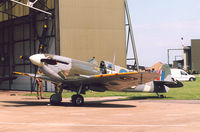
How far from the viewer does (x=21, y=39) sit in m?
36.8

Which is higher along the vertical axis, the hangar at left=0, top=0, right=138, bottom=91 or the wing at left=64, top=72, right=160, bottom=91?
the hangar at left=0, top=0, right=138, bottom=91

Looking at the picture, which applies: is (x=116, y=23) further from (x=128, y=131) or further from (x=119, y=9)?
(x=128, y=131)

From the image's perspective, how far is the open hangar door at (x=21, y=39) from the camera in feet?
103

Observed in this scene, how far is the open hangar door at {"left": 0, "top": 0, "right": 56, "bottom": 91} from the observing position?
3152 cm

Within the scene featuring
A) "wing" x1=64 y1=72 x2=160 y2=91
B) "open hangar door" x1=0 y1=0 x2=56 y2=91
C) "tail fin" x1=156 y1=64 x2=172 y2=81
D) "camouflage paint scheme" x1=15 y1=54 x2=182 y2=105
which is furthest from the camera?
"open hangar door" x1=0 y1=0 x2=56 y2=91

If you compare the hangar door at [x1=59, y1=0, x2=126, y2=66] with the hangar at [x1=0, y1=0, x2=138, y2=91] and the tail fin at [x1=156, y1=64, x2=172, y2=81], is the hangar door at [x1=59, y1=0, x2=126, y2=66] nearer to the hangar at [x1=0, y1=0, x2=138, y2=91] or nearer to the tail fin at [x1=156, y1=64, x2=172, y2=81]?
the hangar at [x1=0, y1=0, x2=138, y2=91]

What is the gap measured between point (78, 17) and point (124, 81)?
1635 cm

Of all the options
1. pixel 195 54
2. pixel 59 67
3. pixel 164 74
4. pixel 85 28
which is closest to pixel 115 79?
pixel 59 67

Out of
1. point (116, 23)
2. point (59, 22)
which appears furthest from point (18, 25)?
point (116, 23)

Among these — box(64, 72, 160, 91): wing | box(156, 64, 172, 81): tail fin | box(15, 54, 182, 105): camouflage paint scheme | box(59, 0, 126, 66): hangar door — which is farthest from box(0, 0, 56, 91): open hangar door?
box(64, 72, 160, 91): wing

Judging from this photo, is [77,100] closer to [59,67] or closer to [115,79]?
[59,67]

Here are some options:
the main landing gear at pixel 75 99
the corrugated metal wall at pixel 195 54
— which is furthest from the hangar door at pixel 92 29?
the corrugated metal wall at pixel 195 54

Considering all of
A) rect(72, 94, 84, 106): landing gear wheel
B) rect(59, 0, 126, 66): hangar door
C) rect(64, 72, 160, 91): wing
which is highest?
rect(59, 0, 126, 66): hangar door

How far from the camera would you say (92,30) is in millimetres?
30281
